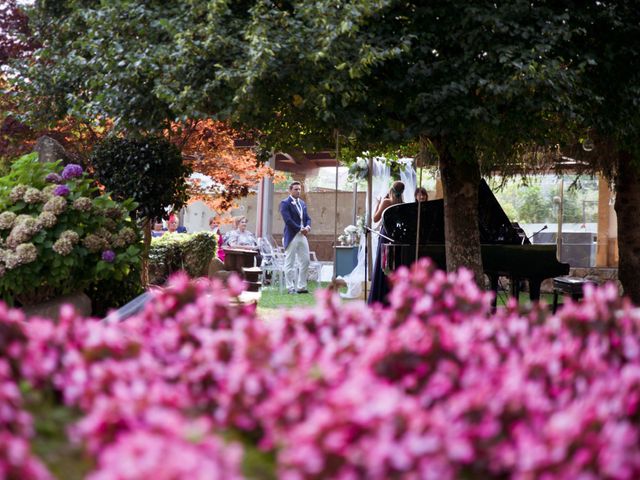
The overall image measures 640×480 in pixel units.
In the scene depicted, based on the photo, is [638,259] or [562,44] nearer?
[562,44]

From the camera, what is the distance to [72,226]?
22.6ft

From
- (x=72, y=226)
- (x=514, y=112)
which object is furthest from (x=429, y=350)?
(x=514, y=112)

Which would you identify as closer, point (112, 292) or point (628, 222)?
point (112, 292)

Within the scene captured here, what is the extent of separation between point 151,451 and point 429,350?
828 mm

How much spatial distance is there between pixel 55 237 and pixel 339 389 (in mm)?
5638

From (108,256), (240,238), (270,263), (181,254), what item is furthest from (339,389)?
(270,263)

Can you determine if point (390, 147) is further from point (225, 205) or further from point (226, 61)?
point (226, 61)

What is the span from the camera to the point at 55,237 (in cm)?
677

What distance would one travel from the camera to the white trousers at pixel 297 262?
1482cm

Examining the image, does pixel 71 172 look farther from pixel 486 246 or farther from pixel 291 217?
pixel 291 217

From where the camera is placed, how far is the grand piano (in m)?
9.70

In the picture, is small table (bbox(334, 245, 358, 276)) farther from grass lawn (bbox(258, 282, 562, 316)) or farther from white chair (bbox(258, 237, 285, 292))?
white chair (bbox(258, 237, 285, 292))

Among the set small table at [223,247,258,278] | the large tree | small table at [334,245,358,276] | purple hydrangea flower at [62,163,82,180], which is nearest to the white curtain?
small table at [334,245,358,276]

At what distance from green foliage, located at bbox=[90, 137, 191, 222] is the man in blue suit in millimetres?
6344
